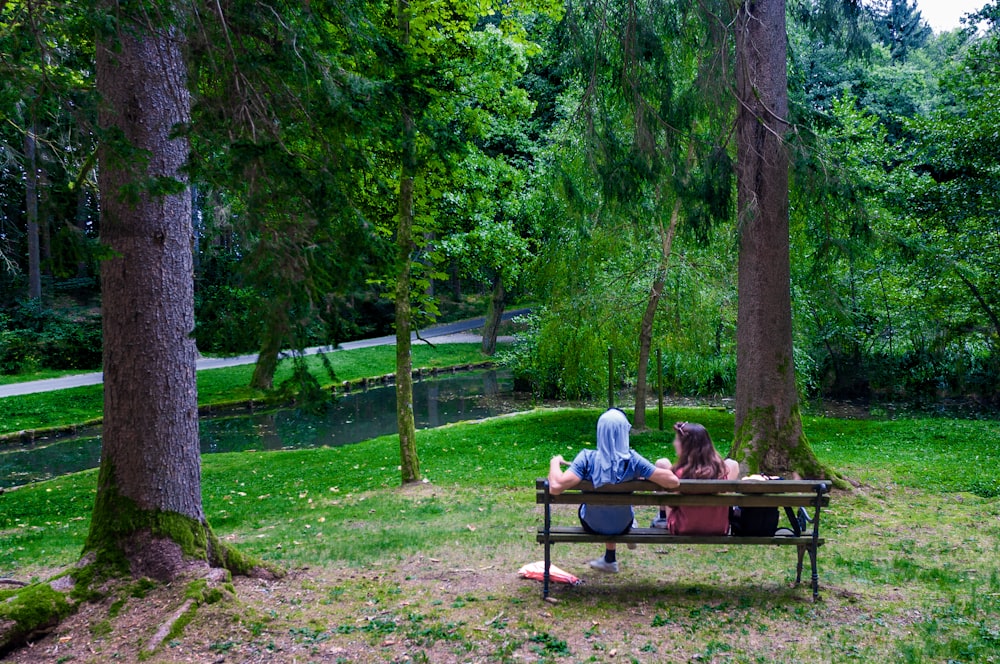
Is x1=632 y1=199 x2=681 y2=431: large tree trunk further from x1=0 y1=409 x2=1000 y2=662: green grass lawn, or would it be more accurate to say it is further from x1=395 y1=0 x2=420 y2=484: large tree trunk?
x1=395 y1=0 x2=420 y2=484: large tree trunk

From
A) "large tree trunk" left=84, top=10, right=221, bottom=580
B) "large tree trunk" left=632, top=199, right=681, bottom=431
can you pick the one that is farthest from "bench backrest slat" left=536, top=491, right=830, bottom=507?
"large tree trunk" left=632, top=199, right=681, bottom=431

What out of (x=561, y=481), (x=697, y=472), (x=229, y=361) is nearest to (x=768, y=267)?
(x=697, y=472)

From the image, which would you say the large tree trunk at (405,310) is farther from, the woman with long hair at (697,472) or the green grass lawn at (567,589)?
the woman with long hair at (697,472)

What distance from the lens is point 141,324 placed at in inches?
197

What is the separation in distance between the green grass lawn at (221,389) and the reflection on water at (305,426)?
884 millimetres

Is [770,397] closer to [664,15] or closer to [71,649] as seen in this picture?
[664,15]

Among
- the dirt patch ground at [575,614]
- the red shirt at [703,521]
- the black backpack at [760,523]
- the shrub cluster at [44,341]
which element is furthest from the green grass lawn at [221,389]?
the black backpack at [760,523]

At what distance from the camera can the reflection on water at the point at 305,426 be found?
16625mm

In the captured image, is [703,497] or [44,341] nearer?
[703,497]

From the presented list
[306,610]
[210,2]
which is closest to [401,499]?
[306,610]

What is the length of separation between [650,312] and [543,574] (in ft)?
35.8

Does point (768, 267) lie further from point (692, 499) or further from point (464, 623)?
point (464, 623)

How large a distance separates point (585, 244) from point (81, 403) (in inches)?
619

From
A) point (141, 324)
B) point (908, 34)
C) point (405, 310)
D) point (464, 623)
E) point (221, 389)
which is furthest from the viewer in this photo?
point (908, 34)
